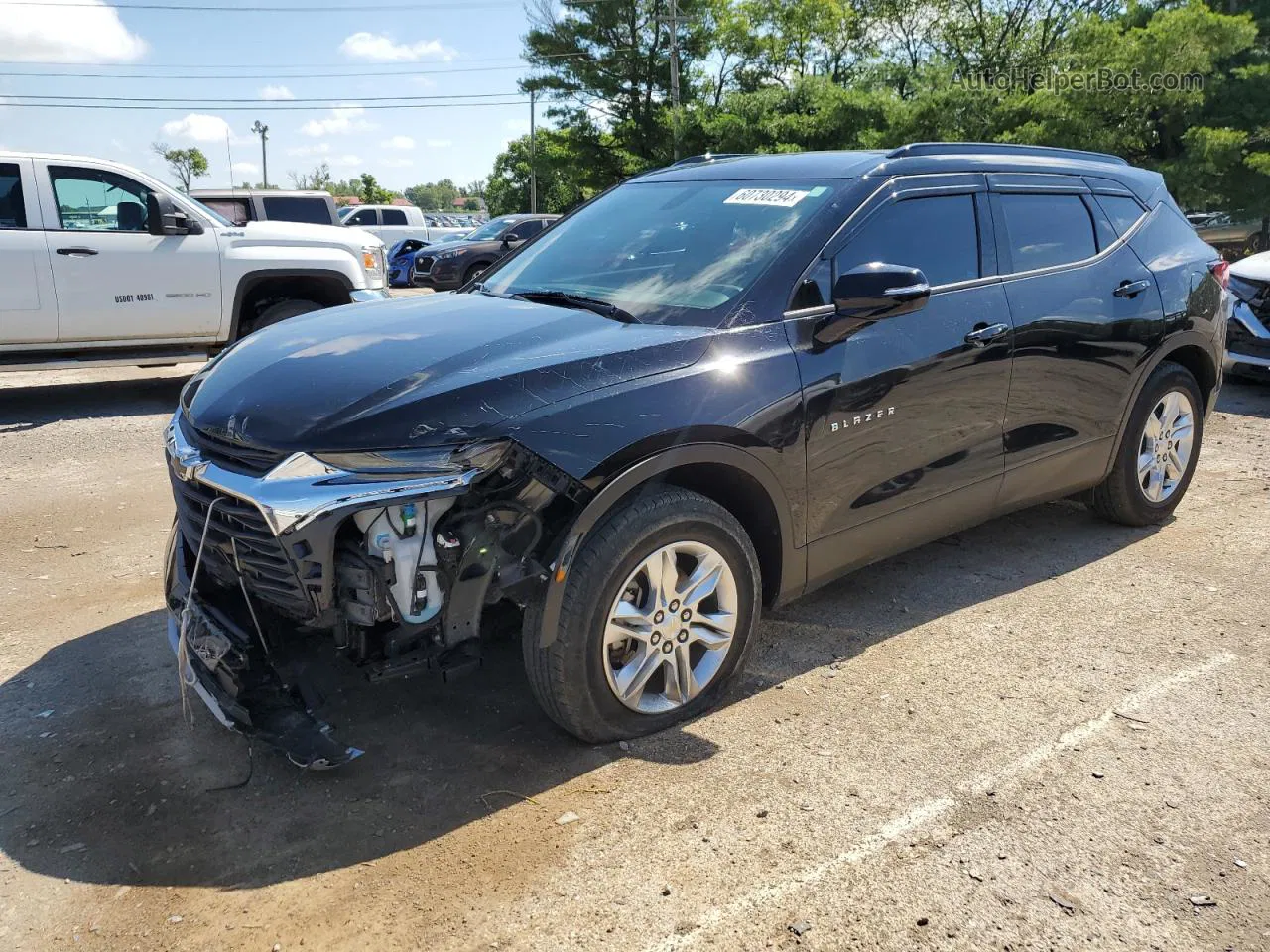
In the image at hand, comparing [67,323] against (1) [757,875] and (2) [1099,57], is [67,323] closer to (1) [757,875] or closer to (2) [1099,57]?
(1) [757,875]

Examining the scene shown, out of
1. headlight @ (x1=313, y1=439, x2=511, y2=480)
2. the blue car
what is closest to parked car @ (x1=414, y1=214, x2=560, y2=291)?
the blue car

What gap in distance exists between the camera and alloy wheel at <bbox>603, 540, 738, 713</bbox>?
311cm

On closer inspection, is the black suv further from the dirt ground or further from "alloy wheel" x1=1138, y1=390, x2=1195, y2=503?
"alloy wheel" x1=1138, y1=390, x2=1195, y2=503

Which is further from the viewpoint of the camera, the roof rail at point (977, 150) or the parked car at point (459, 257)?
the parked car at point (459, 257)

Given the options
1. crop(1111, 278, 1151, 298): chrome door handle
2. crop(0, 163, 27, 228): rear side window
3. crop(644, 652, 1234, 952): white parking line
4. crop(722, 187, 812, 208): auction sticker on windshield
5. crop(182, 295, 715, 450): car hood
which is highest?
crop(0, 163, 27, 228): rear side window

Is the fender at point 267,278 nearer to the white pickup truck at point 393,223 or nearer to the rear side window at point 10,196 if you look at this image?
the rear side window at point 10,196

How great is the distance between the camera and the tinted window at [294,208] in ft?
52.7

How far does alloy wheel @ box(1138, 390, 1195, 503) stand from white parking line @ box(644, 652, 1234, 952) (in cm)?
159

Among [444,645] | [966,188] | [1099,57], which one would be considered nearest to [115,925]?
[444,645]

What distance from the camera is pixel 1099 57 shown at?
52.8 feet

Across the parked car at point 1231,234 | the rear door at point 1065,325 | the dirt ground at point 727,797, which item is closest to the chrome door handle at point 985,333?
the rear door at point 1065,325

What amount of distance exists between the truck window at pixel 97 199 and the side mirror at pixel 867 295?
22.8 ft

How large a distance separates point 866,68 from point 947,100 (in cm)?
961

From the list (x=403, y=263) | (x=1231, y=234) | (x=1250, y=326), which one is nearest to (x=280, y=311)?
(x=1250, y=326)
